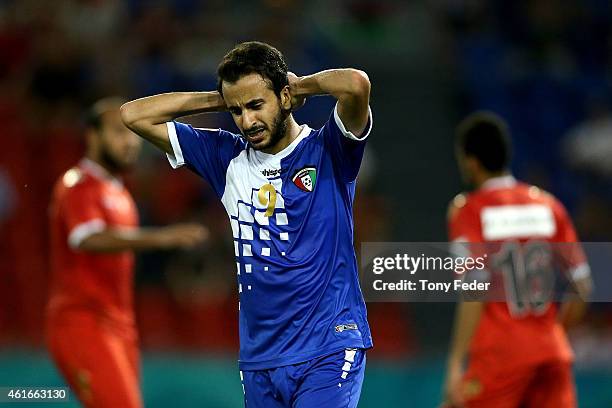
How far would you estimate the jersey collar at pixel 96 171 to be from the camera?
24.7ft

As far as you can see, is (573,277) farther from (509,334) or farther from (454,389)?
(454,389)

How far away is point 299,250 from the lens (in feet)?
15.7

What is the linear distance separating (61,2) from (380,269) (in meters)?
7.06

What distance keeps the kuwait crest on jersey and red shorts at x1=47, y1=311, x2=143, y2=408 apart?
260 centimetres

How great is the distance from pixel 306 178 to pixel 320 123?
7100 mm

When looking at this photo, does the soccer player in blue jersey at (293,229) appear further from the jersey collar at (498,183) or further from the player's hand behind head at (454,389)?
the jersey collar at (498,183)

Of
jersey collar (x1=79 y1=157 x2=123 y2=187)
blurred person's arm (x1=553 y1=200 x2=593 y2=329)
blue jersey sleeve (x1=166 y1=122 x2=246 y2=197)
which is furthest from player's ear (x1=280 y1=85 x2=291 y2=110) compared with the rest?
jersey collar (x1=79 y1=157 x2=123 y2=187)

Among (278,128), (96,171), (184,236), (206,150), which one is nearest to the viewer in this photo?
(278,128)

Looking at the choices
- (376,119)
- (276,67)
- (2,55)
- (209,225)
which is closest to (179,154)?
(276,67)

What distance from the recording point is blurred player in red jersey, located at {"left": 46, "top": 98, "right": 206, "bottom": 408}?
22.8ft

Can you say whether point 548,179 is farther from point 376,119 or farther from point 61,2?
point 61,2

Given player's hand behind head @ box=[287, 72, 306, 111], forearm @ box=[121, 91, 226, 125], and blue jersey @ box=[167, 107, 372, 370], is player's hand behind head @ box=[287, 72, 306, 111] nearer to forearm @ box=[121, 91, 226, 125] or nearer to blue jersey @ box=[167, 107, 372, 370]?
blue jersey @ box=[167, 107, 372, 370]

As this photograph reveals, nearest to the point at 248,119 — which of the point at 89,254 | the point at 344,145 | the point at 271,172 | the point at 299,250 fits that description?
the point at 271,172

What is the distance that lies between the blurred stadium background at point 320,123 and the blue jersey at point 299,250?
379 centimetres
